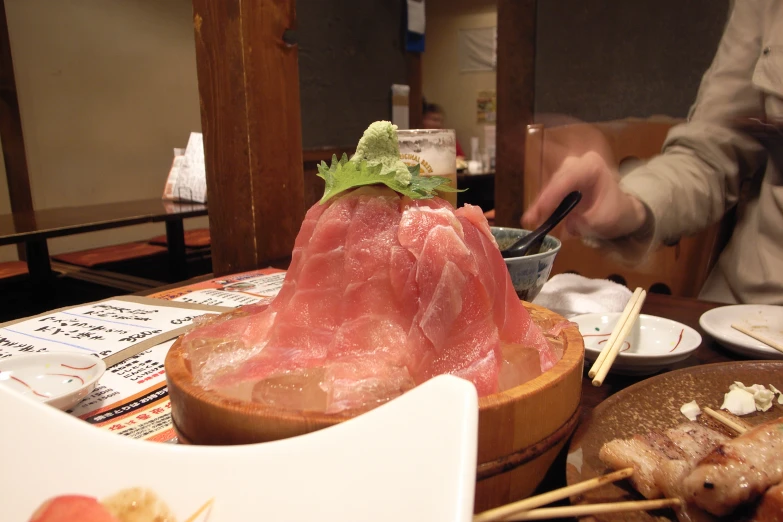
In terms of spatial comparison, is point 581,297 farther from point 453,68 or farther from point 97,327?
point 453,68

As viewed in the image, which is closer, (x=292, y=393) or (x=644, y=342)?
(x=292, y=393)

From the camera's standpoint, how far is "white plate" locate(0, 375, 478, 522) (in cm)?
41

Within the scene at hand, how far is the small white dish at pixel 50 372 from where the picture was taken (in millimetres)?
863

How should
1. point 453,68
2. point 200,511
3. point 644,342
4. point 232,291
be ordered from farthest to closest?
1. point 453,68
2. point 232,291
3. point 644,342
4. point 200,511

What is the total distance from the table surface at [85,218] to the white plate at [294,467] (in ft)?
10.0

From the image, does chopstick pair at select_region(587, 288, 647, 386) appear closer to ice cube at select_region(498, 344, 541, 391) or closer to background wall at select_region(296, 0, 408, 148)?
ice cube at select_region(498, 344, 541, 391)

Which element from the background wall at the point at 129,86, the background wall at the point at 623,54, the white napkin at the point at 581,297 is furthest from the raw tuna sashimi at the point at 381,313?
the background wall at the point at 129,86

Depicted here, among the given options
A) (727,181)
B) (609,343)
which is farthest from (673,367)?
(727,181)

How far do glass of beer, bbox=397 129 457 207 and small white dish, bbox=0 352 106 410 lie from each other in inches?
31.7

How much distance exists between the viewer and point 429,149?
1.37 meters

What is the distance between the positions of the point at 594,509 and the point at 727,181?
206 cm

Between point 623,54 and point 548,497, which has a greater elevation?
point 623,54

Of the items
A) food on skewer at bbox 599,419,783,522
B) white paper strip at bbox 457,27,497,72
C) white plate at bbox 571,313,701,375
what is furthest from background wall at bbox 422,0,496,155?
food on skewer at bbox 599,419,783,522

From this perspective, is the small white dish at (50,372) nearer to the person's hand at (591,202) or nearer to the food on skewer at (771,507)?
the food on skewer at (771,507)
